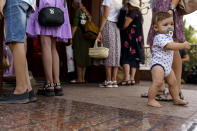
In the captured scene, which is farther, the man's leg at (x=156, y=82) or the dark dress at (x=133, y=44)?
the dark dress at (x=133, y=44)

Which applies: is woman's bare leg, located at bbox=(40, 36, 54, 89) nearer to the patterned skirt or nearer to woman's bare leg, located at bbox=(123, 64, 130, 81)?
the patterned skirt

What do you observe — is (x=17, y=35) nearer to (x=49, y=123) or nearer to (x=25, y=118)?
(x=25, y=118)

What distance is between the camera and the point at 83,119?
163 centimetres

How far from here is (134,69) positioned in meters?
4.91

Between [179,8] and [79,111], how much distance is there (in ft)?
5.56

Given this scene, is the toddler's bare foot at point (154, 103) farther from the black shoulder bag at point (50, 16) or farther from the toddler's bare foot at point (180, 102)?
the black shoulder bag at point (50, 16)

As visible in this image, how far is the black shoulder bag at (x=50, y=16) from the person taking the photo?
2.60 metres

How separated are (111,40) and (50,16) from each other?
5.86 feet

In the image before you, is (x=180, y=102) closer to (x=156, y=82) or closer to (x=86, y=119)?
(x=156, y=82)

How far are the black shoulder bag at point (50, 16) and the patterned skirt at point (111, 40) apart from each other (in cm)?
160

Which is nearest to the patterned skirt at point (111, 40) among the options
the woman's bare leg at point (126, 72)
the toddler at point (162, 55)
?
the woman's bare leg at point (126, 72)

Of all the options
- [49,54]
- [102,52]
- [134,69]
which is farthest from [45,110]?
[134,69]

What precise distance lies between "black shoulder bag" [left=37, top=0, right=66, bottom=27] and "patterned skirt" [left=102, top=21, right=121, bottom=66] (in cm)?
160

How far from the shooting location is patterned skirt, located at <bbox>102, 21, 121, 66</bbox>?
4.17 m
